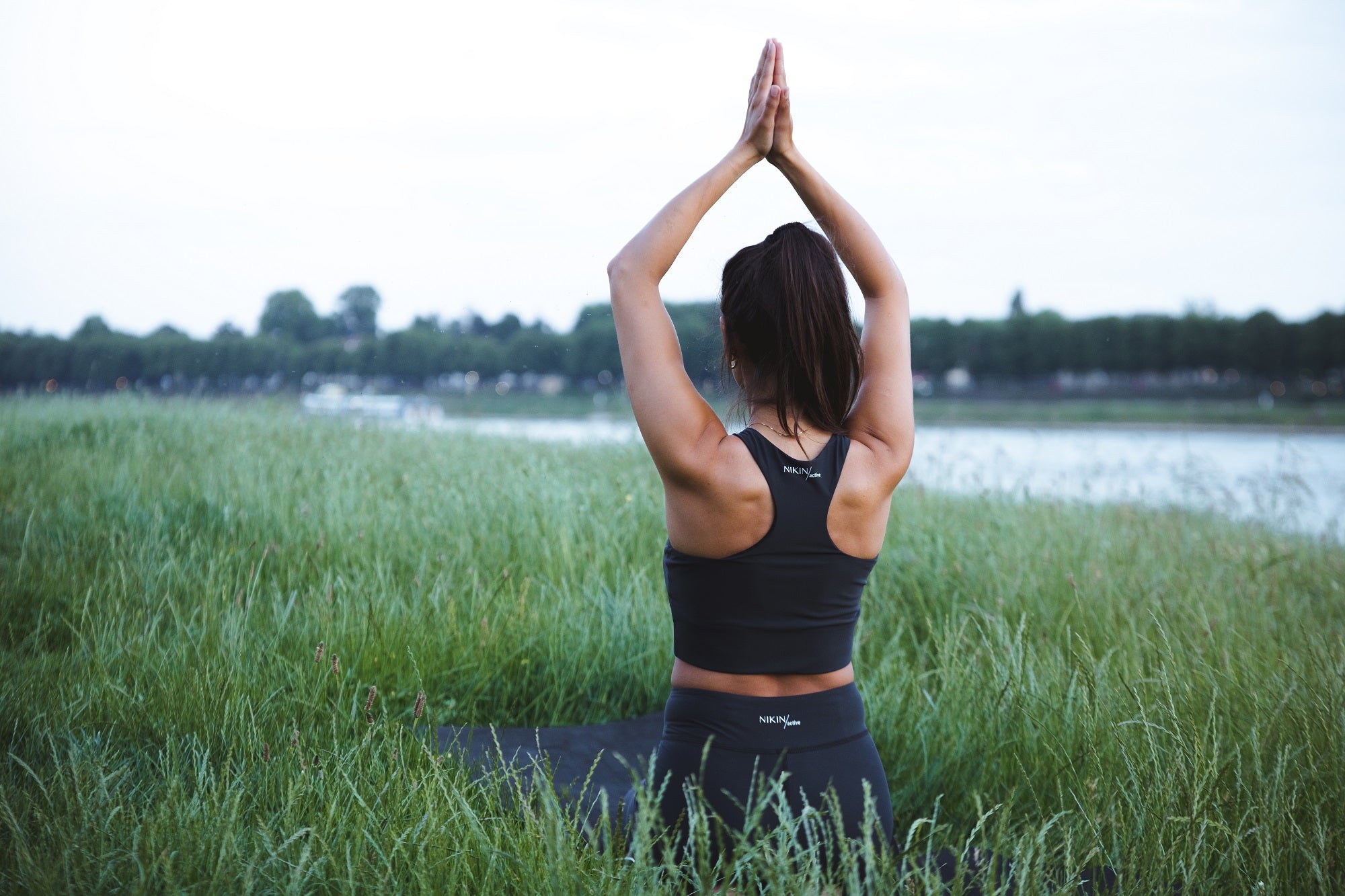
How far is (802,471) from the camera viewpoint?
1.88 metres

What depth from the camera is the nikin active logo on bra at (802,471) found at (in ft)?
6.13

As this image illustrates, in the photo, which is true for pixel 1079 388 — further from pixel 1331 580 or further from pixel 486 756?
pixel 486 756

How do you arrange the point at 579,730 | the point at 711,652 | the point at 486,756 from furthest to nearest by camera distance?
the point at 579,730 < the point at 486,756 < the point at 711,652

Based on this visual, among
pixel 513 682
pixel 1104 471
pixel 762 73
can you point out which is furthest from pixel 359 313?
pixel 1104 471

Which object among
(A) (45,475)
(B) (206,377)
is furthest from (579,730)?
(B) (206,377)

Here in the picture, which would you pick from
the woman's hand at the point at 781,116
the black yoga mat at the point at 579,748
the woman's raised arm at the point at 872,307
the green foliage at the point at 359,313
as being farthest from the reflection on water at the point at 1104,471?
the woman's hand at the point at 781,116

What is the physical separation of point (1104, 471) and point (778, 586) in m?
8.41

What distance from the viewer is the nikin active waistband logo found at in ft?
6.22

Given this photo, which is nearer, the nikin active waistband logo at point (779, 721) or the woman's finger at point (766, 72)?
the nikin active waistband logo at point (779, 721)

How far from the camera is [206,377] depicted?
8.89 m

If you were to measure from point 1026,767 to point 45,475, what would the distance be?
606 cm

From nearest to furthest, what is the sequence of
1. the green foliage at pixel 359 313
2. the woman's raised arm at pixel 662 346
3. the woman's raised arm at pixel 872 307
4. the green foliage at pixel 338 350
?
the woman's raised arm at pixel 662 346
the woman's raised arm at pixel 872 307
the green foliage at pixel 338 350
the green foliage at pixel 359 313

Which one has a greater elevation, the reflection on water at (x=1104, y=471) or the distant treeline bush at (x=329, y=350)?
the distant treeline bush at (x=329, y=350)

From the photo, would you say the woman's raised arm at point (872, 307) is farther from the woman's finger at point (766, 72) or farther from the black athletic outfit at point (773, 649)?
the black athletic outfit at point (773, 649)
